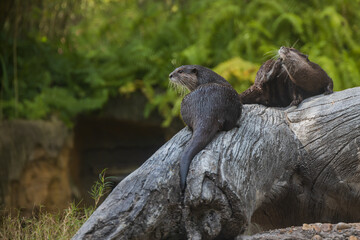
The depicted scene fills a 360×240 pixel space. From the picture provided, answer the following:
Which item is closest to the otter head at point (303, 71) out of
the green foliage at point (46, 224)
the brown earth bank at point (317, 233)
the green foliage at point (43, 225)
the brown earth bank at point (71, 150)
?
the brown earth bank at point (317, 233)

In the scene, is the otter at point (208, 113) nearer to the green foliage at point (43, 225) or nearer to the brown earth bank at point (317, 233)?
the brown earth bank at point (317, 233)

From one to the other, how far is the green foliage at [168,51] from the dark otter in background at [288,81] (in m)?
2.54

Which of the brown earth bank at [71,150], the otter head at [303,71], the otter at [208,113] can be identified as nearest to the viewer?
the otter at [208,113]

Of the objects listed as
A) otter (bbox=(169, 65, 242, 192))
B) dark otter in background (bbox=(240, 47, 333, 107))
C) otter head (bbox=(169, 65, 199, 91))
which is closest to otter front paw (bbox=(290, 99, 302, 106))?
dark otter in background (bbox=(240, 47, 333, 107))

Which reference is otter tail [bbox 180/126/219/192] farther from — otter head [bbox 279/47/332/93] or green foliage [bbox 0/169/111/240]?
otter head [bbox 279/47/332/93]

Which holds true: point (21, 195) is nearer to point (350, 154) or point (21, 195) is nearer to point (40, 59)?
point (40, 59)

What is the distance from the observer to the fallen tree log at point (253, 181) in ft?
7.25

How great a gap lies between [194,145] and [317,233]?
0.78 m

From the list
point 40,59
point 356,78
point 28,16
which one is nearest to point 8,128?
point 40,59

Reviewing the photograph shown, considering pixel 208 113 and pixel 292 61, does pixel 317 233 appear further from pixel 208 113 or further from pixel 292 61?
pixel 292 61

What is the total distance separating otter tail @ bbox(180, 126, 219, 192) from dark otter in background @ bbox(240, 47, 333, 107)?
2.87ft

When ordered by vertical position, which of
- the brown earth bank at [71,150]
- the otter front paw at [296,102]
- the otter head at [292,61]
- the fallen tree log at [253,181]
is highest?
the otter head at [292,61]

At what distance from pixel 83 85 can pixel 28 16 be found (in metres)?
1.40

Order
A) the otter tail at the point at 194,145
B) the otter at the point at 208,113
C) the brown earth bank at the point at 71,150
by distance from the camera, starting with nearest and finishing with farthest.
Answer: the otter tail at the point at 194,145 < the otter at the point at 208,113 < the brown earth bank at the point at 71,150
